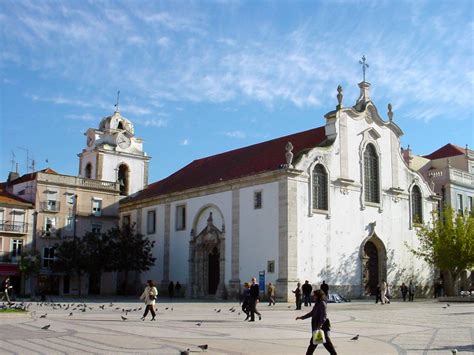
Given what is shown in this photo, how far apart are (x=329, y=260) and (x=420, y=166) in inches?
921

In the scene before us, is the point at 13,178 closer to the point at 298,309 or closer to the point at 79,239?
the point at 79,239

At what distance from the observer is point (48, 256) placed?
52188mm

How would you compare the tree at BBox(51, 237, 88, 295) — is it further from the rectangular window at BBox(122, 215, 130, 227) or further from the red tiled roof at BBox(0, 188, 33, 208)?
the rectangular window at BBox(122, 215, 130, 227)

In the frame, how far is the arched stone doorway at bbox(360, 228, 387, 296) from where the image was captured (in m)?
44.0

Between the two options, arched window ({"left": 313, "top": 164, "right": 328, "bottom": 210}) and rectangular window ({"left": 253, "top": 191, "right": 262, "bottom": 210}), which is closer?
rectangular window ({"left": 253, "top": 191, "right": 262, "bottom": 210})

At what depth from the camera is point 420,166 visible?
60.5m

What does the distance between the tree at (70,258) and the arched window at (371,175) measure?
2204cm

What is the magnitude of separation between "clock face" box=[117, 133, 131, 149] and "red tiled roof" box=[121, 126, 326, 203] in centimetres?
690

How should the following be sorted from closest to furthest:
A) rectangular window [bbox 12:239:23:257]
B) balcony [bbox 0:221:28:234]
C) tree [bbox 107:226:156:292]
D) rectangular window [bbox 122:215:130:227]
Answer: tree [bbox 107:226:156:292], balcony [bbox 0:221:28:234], rectangular window [bbox 12:239:23:257], rectangular window [bbox 122:215:130:227]

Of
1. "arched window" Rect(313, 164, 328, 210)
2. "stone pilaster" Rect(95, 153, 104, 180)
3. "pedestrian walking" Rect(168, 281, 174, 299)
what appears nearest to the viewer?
"arched window" Rect(313, 164, 328, 210)

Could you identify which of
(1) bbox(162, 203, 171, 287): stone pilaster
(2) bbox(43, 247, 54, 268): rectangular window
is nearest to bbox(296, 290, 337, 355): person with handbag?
(1) bbox(162, 203, 171, 287): stone pilaster

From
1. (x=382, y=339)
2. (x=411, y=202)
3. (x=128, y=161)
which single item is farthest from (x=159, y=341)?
(x=128, y=161)

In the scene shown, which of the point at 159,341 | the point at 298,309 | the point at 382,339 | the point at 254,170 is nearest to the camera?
the point at 159,341

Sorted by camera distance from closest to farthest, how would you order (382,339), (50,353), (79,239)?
(50,353), (382,339), (79,239)
